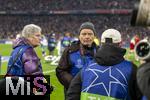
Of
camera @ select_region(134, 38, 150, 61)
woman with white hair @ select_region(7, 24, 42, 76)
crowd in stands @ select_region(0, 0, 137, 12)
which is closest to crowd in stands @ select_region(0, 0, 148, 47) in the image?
crowd in stands @ select_region(0, 0, 137, 12)

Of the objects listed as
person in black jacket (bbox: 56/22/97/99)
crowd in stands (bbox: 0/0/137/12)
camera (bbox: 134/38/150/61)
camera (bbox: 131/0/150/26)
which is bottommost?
person in black jacket (bbox: 56/22/97/99)

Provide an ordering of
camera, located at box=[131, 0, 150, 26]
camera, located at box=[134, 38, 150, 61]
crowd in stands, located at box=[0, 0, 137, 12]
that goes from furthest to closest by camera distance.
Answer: crowd in stands, located at box=[0, 0, 137, 12] < camera, located at box=[134, 38, 150, 61] < camera, located at box=[131, 0, 150, 26]

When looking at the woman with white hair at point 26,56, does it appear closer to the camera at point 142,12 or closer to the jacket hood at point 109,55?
the jacket hood at point 109,55

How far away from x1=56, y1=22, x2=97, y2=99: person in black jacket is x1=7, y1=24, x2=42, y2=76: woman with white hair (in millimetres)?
528

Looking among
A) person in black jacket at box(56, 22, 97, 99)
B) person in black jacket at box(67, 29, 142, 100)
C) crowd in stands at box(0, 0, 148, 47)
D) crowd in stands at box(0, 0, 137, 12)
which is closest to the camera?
person in black jacket at box(67, 29, 142, 100)

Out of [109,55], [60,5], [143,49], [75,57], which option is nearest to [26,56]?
[75,57]

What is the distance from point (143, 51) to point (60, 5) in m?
57.7

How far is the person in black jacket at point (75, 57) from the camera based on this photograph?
6.38m

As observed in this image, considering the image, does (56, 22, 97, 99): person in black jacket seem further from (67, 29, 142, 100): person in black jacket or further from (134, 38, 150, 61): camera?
(134, 38, 150, 61): camera

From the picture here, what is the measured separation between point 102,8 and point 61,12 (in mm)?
5435

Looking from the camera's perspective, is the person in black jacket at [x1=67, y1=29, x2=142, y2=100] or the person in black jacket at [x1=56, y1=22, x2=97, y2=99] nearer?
the person in black jacket at [x1=67, y1=29, x2=142, y2=100]

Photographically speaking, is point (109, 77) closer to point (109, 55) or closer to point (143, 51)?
point (109, 55)

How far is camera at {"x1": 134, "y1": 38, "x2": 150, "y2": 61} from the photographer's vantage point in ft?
8.25

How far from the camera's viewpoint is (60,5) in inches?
2359
